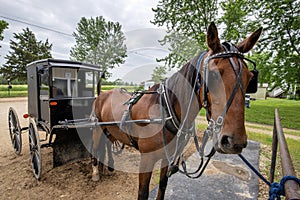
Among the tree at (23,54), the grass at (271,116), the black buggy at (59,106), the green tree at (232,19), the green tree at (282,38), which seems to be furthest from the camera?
the tree at (23,54)

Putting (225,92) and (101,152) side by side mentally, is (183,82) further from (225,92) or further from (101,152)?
(101,152)

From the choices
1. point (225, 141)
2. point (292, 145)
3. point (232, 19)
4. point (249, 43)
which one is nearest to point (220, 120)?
point (225, 141)

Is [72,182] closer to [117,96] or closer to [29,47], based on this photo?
[117,96]

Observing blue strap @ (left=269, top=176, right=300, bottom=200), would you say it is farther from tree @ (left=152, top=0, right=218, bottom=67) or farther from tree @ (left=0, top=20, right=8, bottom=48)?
tree @ (left=0, top=20, right=8, bottom=48)

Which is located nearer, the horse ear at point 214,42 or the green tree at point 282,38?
the horse ear at point 214,42

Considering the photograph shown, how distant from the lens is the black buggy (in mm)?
2934

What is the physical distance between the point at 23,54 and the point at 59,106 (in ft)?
130

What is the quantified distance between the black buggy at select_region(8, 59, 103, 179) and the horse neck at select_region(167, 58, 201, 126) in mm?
2036

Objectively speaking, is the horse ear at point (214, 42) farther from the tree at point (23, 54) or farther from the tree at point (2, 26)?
the tree at point (23, 54)

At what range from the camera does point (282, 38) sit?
7.77m

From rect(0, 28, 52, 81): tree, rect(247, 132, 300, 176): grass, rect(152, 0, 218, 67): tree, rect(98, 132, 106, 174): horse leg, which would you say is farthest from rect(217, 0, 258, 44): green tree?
rect(0, 28, 52, 81): tree

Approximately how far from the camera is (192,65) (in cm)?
142

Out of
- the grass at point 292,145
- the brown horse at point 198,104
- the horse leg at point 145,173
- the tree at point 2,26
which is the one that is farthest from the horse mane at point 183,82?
the tree at point 2,26

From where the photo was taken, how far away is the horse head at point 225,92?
40.6 inches
